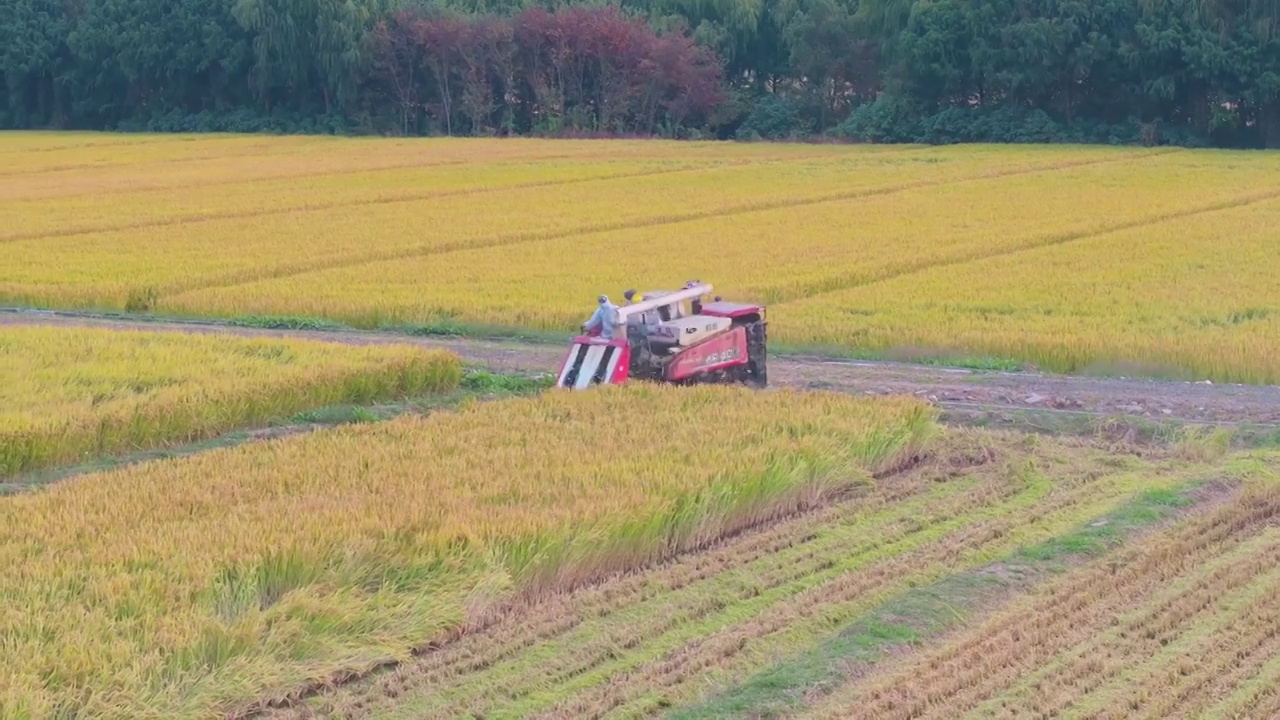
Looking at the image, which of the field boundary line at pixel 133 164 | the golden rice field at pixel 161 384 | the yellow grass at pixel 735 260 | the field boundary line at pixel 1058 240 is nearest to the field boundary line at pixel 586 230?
the yellow grass at pixel 735 260

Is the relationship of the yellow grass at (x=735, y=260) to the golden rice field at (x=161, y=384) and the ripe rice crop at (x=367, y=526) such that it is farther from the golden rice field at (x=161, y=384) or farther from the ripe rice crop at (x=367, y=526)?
the ripe rice crop at (x=367, y=526)

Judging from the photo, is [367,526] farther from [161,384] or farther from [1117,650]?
[161,384]

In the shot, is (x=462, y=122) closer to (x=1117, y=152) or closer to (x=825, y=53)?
(x=825, y=53)

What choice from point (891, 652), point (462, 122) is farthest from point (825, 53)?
point (891, 652)

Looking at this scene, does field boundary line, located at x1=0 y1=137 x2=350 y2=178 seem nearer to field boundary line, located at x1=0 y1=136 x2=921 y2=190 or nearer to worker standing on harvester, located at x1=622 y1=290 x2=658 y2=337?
field boundary line, located at x1=0 y1=136 x2=921 y2=190

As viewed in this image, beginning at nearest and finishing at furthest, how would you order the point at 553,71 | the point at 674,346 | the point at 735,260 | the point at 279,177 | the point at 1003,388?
the point at 674,346 < the point at 1003,388 < the point at 735,260 < the point at 279,177 < the point at 553,71

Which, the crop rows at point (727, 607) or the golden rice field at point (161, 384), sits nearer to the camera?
the crop rows at point (727, 607)

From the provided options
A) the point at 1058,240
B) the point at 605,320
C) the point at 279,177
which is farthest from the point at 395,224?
the point at 605,320
